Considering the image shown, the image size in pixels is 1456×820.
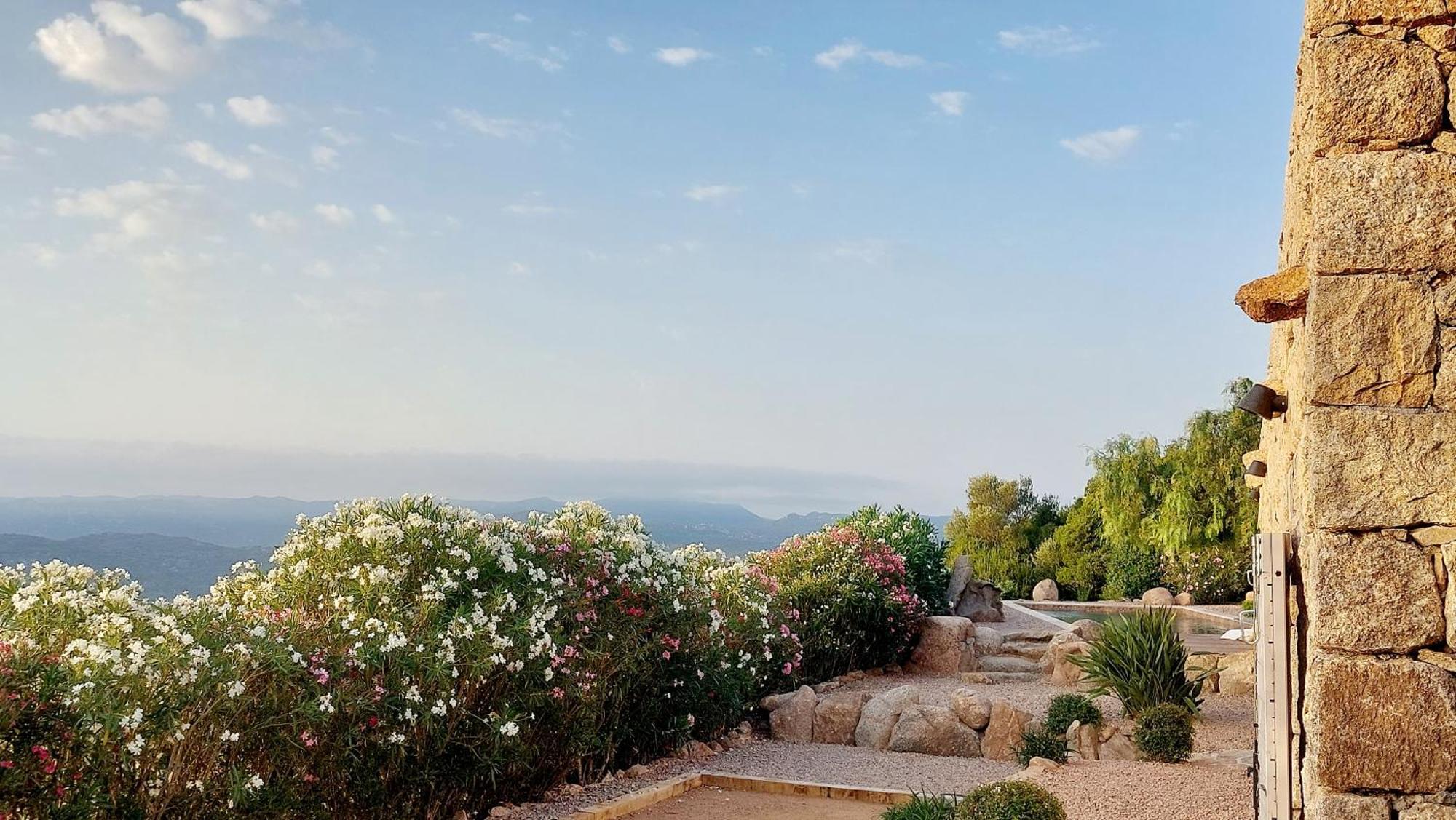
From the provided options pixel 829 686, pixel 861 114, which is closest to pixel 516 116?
pixel 861 114

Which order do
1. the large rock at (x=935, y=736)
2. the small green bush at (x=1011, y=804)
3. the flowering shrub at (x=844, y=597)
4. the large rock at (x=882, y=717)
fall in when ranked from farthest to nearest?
the flowering shrub at (x=844, y=597)
the large rock at (x=882, y=717)
the large rock at (x=935, y=736)
the small green bush at (x=1011, y=804)

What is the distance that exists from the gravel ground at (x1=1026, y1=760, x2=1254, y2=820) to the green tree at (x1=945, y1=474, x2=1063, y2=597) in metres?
17.4

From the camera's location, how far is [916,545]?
13.5 metres

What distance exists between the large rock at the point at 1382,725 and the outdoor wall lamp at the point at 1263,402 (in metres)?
1.37

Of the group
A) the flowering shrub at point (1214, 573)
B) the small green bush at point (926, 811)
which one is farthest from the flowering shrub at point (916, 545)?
the flowering shrub at point (1214, 573)

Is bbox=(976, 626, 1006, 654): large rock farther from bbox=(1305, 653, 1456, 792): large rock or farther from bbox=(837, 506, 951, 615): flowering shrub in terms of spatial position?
bbox=(1305, 653, 1456, 792): large rock

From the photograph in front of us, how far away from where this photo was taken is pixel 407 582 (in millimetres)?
5660

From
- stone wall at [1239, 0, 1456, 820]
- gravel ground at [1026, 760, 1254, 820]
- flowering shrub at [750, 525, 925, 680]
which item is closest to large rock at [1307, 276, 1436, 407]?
stone wall at [1239, 0, 1456, 820]

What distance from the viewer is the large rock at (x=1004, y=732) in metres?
7.84

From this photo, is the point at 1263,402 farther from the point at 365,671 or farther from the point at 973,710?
the point at 973,710

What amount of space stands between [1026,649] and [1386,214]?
1028cm

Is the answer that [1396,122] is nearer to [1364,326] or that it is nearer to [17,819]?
[1364,326]

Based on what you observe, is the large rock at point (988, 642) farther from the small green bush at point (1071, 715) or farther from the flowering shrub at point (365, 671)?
the flowering shrub at point (365, 671)

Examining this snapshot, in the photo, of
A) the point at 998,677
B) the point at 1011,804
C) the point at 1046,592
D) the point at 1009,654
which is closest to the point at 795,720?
the point at 998,677
